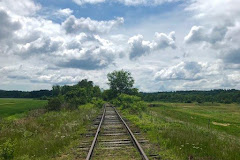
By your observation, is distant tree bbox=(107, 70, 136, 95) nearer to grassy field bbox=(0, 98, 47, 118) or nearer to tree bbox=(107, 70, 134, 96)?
tree bbox=(107, 70, 134, 96)

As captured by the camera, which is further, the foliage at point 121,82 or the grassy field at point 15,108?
the foliage at point 121,82

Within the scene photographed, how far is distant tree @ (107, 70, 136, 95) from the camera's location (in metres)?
48.9

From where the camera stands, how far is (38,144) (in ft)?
28.6

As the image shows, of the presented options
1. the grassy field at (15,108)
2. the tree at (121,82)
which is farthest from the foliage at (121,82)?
the grassy field at (15,108)

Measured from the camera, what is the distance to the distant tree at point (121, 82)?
48.9 metres

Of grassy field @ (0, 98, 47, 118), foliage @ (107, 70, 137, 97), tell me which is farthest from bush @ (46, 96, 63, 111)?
foliage @ (107, 70, 137, 97)

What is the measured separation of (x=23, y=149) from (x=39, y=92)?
479ft

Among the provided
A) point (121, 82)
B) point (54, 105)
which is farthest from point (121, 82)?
point (54, 105)

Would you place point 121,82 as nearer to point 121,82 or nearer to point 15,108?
point 121,82

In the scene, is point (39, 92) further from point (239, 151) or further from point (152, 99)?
point (239, 151)

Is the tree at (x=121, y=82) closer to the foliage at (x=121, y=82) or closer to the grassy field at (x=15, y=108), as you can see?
the foliage at (x=121, y=82)

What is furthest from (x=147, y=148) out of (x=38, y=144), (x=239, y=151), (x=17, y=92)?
(x=17, y=92)

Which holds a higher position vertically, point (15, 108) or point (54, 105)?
point (54, 105)

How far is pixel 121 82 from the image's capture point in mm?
49375
